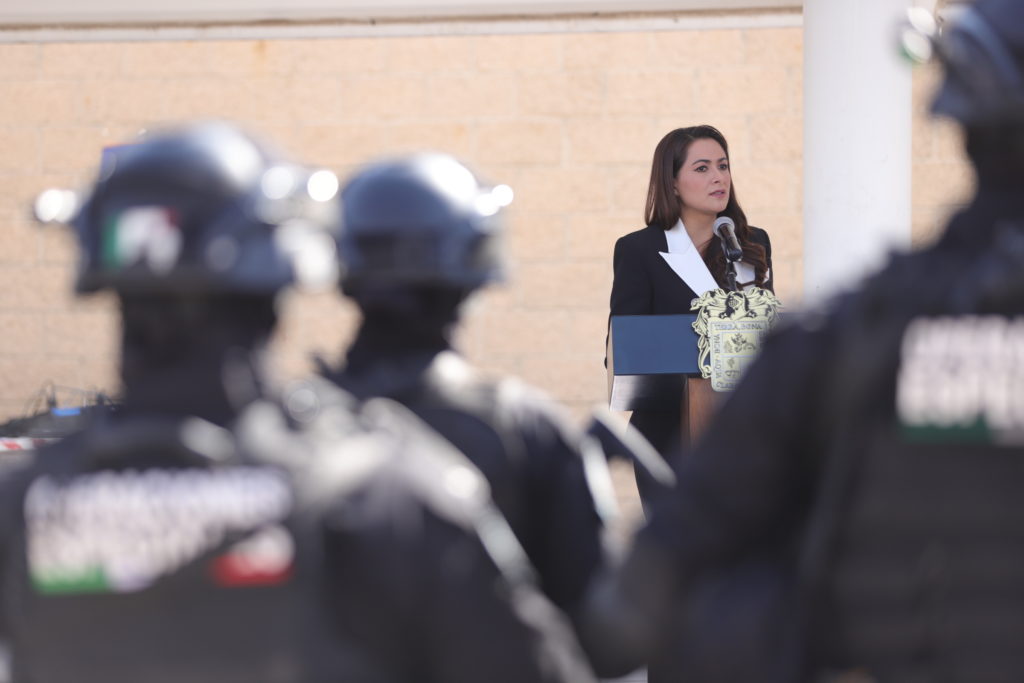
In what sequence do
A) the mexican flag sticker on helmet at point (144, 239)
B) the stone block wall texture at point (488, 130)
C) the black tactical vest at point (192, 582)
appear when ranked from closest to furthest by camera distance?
the black tactical vest at point (192, 582) → the mexican flag sticker on helmet at point (144, 239) → the stone block wall texture at point (488, 130)

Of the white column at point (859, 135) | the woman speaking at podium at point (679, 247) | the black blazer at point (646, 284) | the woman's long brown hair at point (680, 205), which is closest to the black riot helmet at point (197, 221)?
the woman speaking at podium at point (679, 247)

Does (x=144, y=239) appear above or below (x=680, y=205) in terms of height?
below

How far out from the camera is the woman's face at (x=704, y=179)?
14.5ft

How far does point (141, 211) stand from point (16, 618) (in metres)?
0.41

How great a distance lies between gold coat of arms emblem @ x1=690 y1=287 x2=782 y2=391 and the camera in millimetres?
3654

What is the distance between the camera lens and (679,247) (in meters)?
4.34

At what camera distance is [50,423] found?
5828 mm

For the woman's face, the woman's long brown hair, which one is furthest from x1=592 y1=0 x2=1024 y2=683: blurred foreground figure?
the woman's face

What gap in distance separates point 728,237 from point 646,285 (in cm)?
29

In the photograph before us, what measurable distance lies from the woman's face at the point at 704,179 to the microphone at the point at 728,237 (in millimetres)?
73

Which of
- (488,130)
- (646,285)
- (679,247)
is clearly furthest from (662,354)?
(488,130)

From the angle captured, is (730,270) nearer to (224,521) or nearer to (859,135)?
(859,135)

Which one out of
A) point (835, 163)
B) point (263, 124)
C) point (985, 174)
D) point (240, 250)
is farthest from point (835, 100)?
point (240, 250)

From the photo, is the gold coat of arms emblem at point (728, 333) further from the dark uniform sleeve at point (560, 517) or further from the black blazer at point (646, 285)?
the dark uniform sleeve at point (560, 517)
